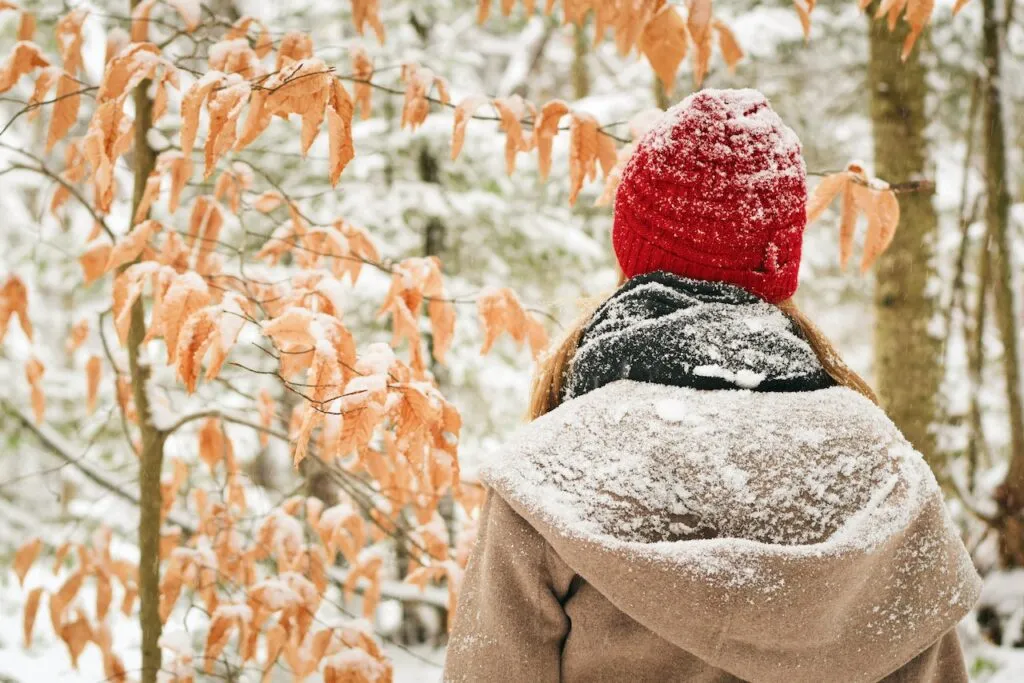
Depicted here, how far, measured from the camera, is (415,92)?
7.72 feet

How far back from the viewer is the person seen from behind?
110cm

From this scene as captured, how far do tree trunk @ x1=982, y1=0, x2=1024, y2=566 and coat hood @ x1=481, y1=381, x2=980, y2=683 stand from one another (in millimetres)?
4715

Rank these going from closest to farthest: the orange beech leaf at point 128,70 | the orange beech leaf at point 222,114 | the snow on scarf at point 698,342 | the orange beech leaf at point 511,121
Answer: the snow on scarf at point 698,342
the orange beech leaf at point 222,114
the orange beech leaf at point 128,70
the orange beech leaf at point 511,121

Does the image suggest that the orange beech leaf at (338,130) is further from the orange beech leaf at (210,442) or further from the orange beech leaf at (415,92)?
the orange beech leaf at (210,442)

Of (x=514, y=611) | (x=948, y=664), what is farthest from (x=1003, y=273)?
(x=514, y=611)

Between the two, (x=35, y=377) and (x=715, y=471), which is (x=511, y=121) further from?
(x=35, y=377)

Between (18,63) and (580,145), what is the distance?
1.51 m

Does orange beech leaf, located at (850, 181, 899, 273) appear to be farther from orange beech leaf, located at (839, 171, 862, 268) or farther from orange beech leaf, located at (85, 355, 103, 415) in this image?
orange beech leaf, located at (85, 355, 103, 415)

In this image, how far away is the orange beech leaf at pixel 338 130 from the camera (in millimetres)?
1746

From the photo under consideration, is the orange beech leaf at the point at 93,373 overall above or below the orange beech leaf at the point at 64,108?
below

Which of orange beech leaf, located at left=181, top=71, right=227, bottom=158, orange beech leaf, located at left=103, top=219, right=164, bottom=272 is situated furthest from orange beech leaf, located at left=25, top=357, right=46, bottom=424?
orange beech leaf, located at left=181, top=71, right=227, bottom=158

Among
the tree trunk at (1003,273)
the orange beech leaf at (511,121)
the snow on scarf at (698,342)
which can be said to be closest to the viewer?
the snow on scarf at (698,342)

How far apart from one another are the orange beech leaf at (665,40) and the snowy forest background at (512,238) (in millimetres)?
1625

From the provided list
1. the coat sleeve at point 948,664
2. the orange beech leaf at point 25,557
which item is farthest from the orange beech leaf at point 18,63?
the coat sleeve at point 948,664
